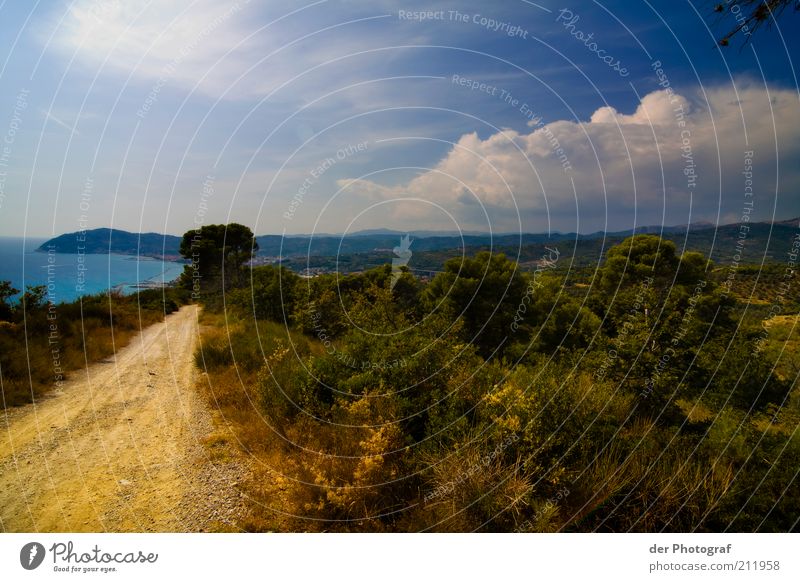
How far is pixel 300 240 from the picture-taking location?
15750mm

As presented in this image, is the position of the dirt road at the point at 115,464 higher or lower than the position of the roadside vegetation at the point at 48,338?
lower

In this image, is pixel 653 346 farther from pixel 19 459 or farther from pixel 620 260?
pixel 620 260

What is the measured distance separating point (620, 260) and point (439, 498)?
983 inches

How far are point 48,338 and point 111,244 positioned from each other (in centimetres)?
580

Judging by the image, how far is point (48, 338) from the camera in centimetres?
1273

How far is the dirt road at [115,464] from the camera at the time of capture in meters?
5.14

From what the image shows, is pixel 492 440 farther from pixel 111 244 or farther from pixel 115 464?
pixel 111 244

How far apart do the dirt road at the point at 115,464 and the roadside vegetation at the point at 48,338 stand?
0.67m

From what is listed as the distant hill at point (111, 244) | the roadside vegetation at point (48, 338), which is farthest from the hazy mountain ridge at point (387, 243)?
the roadside vegetation at point (48, 338)

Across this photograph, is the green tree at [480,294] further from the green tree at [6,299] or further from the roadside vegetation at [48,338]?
the green tree at [6,299]

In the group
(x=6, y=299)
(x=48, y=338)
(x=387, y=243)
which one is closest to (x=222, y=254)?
(x=6, y=299)

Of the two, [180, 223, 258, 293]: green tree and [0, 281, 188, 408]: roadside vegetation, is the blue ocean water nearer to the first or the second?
[0, 281, 188, 408]: roadside vegetation

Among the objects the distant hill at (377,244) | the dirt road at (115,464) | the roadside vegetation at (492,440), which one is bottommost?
the dirt road at (115,464)
